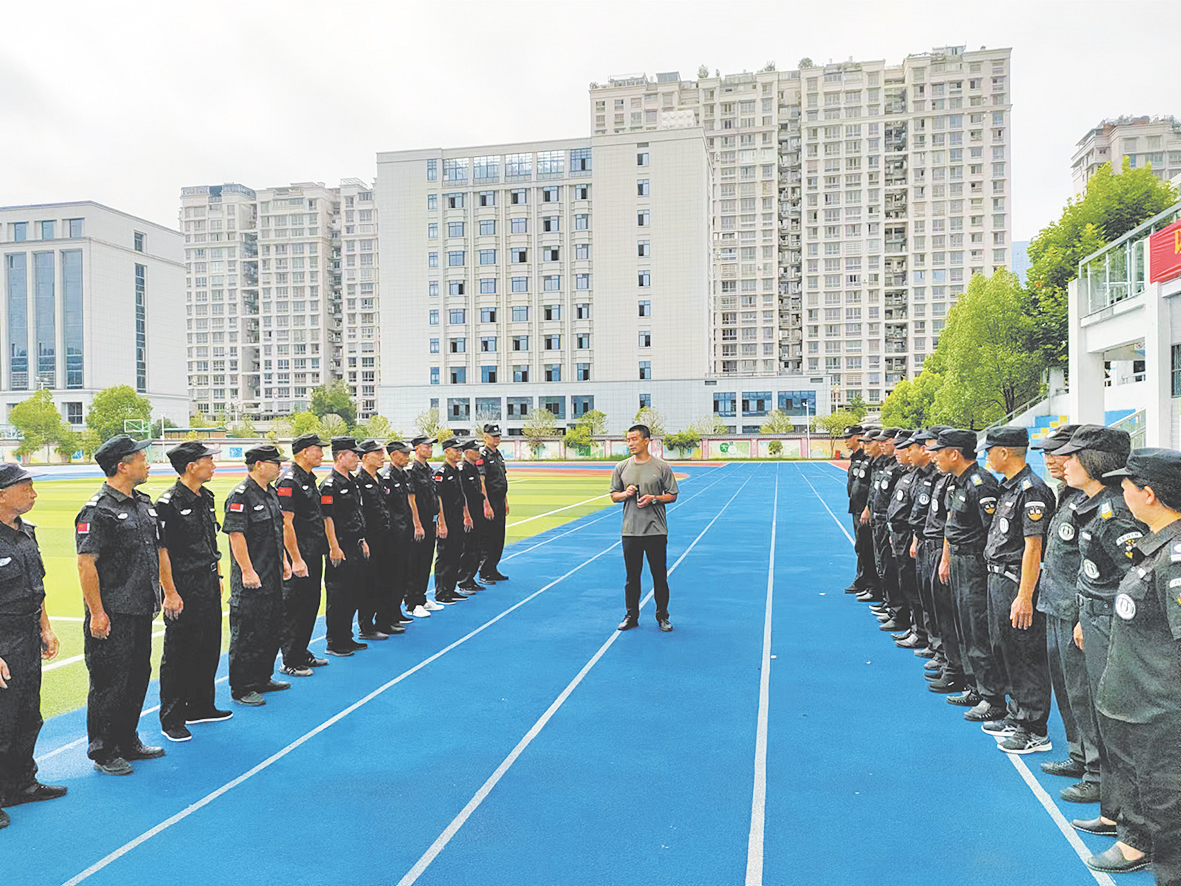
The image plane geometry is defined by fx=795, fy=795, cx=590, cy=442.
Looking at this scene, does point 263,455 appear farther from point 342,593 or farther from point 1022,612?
point 1022,612

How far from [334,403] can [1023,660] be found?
99.5m

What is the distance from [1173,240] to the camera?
52.6 feet

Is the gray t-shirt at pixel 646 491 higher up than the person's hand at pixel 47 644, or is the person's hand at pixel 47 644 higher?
the gray t-shirt at pixel 646 491

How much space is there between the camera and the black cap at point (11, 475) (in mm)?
4203

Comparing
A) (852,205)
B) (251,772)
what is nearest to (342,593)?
(251,772)

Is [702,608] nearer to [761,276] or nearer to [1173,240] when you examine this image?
[1173,240]

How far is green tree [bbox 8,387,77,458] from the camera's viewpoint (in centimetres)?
5516

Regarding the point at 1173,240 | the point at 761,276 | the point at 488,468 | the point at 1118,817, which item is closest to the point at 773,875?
the point at 1118,817

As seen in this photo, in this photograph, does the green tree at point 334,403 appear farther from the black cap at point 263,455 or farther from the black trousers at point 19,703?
the black trousers at point 19,703

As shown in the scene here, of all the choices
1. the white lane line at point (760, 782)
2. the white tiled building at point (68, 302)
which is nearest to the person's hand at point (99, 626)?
the white lane line at point (760, 782)

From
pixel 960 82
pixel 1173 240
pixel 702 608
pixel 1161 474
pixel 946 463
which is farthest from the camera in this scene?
pixel 960 82

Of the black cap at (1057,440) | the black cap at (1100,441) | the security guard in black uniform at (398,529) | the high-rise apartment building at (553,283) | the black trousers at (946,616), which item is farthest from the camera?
the high-rise apartment building at (553,283)

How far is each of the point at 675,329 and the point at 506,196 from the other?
1880cm

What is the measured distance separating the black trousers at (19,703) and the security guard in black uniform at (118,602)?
0.33 meters
